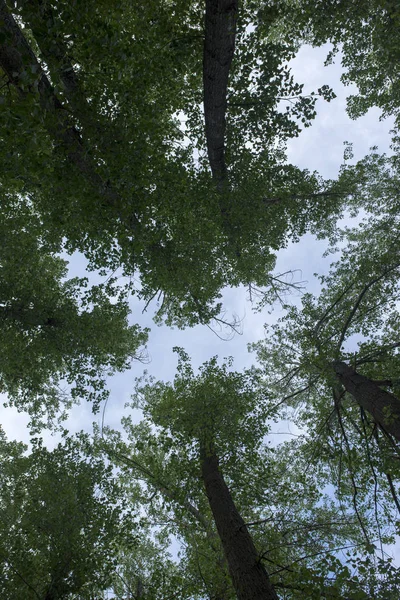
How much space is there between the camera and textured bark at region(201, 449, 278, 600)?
20.7 feet

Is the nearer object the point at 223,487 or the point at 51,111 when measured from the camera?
the point at 51,111

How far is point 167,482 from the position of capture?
10.1 m

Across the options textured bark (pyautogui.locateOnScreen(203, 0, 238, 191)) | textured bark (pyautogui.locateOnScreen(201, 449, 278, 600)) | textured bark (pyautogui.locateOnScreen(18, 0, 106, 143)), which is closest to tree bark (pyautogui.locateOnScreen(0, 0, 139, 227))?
textured bark (pyautogui.locateOnScreen(18, 0, 106, 143))

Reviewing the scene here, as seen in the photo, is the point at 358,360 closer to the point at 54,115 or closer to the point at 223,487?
the point at 223,487

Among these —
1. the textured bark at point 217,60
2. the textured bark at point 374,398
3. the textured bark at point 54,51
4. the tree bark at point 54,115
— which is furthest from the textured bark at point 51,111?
the textured bark at point 374,398

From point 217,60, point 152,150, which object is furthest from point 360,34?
point 152,150

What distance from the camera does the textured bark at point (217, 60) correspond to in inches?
263

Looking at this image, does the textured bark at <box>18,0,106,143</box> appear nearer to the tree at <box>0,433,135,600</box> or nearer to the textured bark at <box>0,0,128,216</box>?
the textured bark at <box>0,0,128,216</box>

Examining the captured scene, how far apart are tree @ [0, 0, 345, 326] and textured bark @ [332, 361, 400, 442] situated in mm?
4486

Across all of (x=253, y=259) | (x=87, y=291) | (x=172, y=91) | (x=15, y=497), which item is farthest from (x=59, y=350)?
(x=172, y=91)

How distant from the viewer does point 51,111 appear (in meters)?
5.56

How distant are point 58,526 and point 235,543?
3.93 metres

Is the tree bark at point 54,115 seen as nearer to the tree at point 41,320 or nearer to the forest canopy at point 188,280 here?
the forest canopy at point 188,280

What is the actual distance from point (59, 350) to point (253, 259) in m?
7.16
